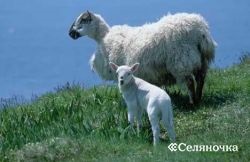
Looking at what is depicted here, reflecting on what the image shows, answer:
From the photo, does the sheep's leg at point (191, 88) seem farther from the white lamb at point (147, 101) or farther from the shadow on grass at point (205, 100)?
the white lamb at point (147, 101)

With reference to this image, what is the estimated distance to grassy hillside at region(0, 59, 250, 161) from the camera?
8750 mm

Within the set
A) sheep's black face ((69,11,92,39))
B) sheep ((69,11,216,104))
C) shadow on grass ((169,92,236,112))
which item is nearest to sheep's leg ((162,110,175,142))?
shadow on grass ((169,92,236,112))

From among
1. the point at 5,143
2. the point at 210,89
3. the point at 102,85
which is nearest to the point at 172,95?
the point at 210,89

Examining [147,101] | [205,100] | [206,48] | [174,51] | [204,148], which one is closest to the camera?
[204,148]

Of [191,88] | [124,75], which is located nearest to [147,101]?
[124,75]

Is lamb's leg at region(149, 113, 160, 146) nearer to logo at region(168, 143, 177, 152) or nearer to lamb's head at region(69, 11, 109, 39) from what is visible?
logo at region(168, 143, 177, 152)

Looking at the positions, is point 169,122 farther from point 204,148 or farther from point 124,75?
point 124,75

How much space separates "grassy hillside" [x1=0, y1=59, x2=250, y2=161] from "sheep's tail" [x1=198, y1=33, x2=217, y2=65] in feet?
2.20

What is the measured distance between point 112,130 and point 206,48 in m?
2.52

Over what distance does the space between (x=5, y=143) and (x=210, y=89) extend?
4.14m

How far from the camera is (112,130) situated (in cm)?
A: 964

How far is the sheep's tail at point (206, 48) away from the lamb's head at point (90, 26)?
2152mm

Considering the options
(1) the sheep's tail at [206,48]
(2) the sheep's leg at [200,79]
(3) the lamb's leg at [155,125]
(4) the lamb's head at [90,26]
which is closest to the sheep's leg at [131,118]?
(3) the lamb's leg at [155,125]

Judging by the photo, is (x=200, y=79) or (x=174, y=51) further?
(x=200, y=79)
